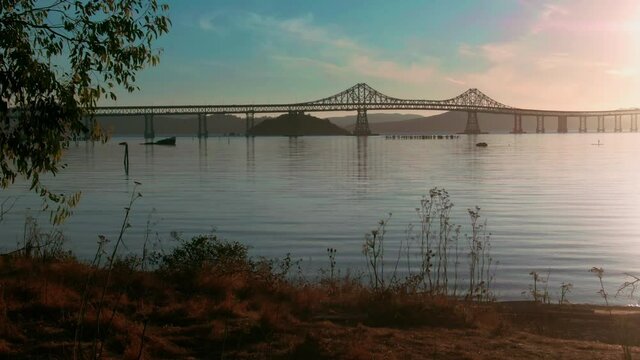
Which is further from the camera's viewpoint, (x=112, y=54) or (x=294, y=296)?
(x=294, y=296)

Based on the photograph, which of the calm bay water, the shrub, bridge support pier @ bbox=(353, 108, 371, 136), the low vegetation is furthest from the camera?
bridge support pier @ bbox=(353, 108, 371, 136)

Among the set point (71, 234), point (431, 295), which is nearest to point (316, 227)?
point (71, 234)

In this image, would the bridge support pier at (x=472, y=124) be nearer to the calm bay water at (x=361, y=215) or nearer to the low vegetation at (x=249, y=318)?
the calm bay water at (x=361, y=215)

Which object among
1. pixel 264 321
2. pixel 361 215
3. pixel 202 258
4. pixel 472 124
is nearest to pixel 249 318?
pixel 264 321

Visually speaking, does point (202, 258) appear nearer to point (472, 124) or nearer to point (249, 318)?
point (249, 318)

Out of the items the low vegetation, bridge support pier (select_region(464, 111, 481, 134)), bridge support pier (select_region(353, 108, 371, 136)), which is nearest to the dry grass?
the low vegetation

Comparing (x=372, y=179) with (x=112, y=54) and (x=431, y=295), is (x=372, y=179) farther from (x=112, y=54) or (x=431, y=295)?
(x=112, y=54)

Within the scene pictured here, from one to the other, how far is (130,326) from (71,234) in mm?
10264

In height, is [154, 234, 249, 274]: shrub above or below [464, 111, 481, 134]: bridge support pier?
below

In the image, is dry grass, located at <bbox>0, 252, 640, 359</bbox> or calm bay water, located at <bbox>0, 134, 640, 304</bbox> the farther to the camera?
calm bay water, located at <bbox>0, 134, 640, 304</bbox>

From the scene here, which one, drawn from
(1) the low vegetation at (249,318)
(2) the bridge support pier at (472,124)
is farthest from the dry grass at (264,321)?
(2) the bridge support pier at (472,124)

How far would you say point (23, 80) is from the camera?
563 cm

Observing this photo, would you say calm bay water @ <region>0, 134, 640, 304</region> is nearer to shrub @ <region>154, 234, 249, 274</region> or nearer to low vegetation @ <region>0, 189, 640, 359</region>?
low vegetation @ <region>0, 189, 640, 359</region>

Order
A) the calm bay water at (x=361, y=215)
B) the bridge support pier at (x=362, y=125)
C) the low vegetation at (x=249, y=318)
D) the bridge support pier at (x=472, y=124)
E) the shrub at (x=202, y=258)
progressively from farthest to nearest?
the bridge support pier at (x=472, y=124), the bridge support pier at (x=362, y=125), the calm bay water at (x=361, y=215), the shrub at (x=202, y=258), the low vegetation at (x=249, y=318)
